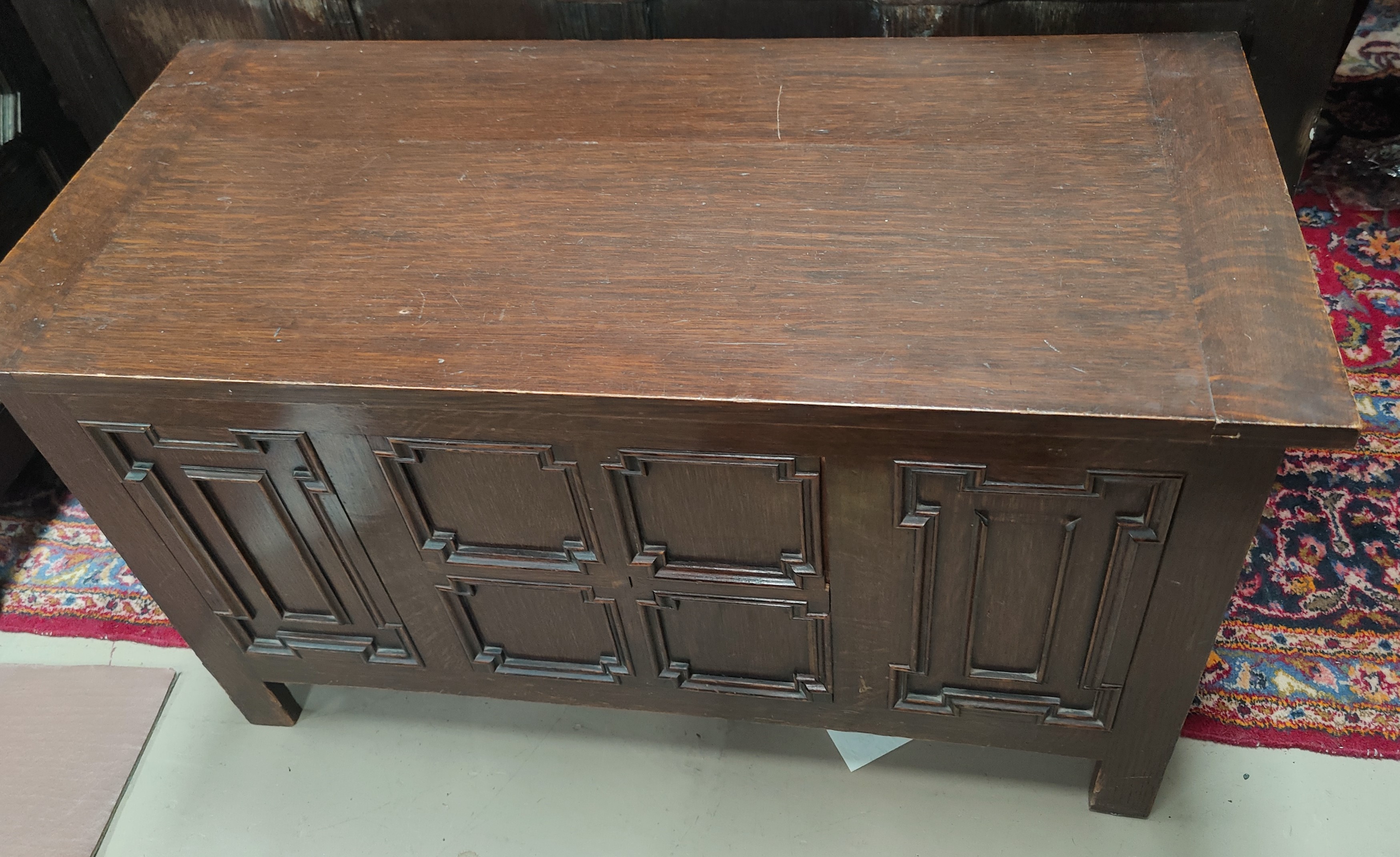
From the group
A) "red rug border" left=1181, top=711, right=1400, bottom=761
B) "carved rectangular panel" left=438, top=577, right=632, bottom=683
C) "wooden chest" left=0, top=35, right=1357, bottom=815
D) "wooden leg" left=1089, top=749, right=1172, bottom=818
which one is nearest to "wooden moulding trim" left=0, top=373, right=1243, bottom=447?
"wooden chest" left=0, top=35, right=1357, bottom=815

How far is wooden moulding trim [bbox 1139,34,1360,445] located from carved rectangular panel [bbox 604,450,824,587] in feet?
1.14

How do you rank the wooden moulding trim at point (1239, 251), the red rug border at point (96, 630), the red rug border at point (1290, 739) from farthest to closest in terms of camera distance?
the red rug border at point (96, 630) → the red rug border at point (1290, 739) → the wooden moulding trim at point (1239, 251)

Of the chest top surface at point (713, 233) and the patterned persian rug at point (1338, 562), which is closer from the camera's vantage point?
the chest top surface at point (713, 233)

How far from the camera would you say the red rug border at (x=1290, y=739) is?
1274mm

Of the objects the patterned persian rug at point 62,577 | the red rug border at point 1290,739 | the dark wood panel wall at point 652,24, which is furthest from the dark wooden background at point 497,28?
the red rug border at point 1290,739

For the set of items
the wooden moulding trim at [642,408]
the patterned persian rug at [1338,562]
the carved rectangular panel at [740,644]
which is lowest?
the patterned persian rug at [1338,562]

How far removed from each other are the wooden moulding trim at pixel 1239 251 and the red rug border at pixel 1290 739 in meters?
0.61

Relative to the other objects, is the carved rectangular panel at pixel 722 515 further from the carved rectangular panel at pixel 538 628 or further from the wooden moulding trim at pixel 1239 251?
the wooden moulding trim at pixel 1239 251

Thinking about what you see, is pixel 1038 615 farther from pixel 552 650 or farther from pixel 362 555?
pixel 362 555

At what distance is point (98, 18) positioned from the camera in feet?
4.58

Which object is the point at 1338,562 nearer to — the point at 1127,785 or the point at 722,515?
the point at 1127,785

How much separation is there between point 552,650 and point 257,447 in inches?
16.3

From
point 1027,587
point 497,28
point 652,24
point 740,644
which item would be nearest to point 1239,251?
point 1027,587

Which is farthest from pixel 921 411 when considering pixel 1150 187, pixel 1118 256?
pixel 1150 187
